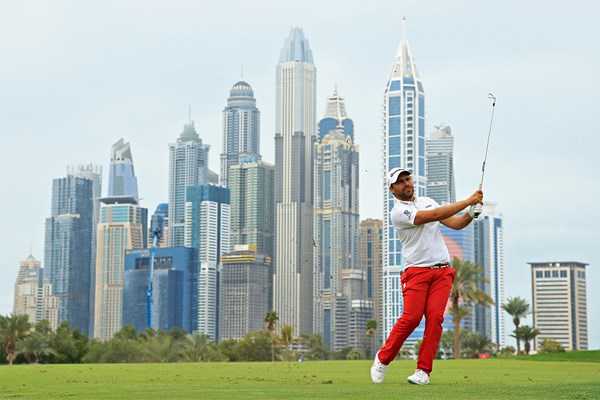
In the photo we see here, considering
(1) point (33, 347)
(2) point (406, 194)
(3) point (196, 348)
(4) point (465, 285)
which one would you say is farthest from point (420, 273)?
(3) point (196, 348)

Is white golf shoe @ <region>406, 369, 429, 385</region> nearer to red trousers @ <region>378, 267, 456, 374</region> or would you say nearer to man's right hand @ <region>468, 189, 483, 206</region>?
red trousers @ <region>378, 267, 456, 374</region>

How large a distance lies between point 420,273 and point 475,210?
3.71 ft

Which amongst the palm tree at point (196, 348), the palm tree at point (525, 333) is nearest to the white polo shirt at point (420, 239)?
the palm tree at point (196, 348)

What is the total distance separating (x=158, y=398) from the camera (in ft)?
36.0

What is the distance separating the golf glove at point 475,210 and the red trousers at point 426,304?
954mm

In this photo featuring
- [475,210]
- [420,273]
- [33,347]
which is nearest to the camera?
[475,210]

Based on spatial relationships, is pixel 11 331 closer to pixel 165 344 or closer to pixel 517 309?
pixel 165 344

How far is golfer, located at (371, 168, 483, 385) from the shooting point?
496 inches

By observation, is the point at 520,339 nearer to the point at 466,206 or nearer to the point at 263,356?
the point at 263,356

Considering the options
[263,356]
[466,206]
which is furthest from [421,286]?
[263,356]

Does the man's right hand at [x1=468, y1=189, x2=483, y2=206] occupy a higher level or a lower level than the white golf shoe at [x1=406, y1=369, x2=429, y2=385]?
higher

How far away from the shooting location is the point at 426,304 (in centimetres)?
1272

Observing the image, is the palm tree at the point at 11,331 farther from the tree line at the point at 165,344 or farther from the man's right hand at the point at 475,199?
the man's right hand at the point at 475,199

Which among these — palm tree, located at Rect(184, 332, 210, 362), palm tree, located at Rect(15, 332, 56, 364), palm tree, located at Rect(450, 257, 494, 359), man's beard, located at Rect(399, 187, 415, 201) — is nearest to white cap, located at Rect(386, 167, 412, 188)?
man's beard, located at Rect(399, 187, 415, 201)
